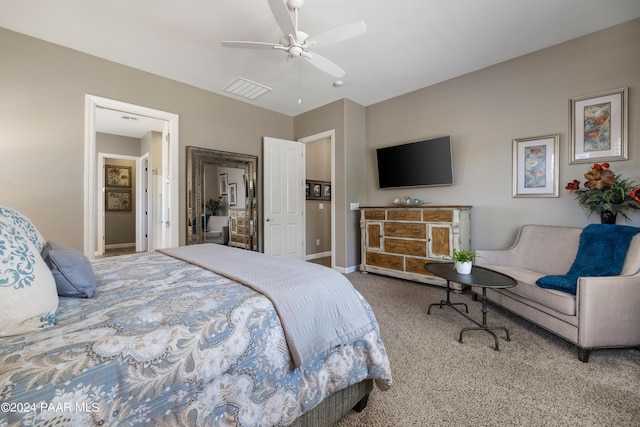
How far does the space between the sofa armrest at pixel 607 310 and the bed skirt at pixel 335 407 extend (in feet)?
5.42

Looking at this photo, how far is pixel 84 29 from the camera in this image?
2607 mm

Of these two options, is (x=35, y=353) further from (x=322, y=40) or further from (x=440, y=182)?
(x=440, y=182)

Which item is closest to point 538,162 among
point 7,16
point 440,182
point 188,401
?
point 440,182

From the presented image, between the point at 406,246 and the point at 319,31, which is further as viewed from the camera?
the point at 406,246

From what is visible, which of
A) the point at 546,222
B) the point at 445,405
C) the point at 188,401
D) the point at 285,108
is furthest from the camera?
the point at 285,108

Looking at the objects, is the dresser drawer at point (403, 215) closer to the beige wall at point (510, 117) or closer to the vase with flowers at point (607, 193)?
the beige wall at point (510, 117)

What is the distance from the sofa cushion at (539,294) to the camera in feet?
6.33

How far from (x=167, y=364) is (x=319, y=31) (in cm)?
300

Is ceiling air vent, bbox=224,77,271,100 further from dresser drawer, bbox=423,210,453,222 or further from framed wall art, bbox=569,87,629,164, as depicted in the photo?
framed wall art, bbox=569,87,629,164

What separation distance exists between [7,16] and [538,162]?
5.56 meters

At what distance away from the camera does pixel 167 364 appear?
79 cm

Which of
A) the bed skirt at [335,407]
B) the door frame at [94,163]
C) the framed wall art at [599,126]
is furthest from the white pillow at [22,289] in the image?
the framed wall art at [599,126]

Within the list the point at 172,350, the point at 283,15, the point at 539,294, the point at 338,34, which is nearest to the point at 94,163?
the point at 283,15

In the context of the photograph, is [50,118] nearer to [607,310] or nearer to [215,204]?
[215,204]
